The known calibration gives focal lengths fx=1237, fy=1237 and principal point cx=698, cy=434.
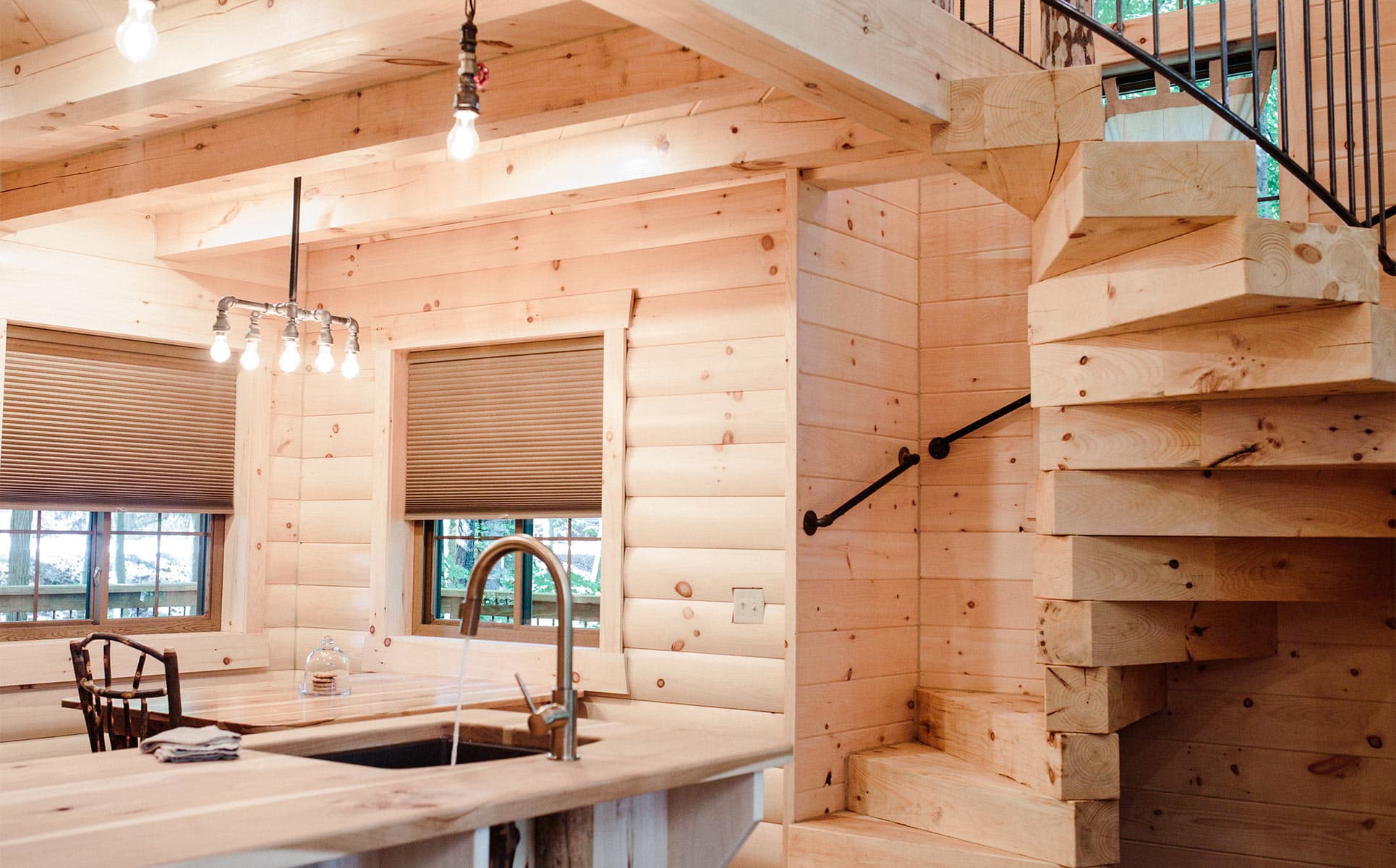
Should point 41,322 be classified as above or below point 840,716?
above

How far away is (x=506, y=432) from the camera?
4898 mm

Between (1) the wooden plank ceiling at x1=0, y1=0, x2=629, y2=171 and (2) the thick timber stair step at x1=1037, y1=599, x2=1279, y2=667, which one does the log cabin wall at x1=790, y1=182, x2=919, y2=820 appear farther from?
(1) the wooden plank ceiling at x1=0, y1=0, x2=629, y2=171

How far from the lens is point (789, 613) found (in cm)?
383

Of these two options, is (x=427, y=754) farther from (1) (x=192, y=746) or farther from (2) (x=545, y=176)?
(2) (x=545, y=176)

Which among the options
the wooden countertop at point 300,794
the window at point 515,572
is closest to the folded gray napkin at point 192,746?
the wooden countertop at point 300,794

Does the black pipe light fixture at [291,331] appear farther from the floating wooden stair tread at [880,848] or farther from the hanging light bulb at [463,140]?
the floating wooden stair tread at [880,848]

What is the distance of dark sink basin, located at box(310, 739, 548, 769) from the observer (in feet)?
8.50

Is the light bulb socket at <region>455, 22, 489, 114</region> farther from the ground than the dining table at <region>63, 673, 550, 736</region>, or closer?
farther from the ground

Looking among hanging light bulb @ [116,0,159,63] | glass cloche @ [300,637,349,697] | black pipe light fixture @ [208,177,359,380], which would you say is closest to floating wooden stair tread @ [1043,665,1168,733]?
glass cloche @ [300,637,349,697]

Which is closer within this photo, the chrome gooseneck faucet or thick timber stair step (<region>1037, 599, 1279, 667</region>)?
the chrome gooseneck faucet

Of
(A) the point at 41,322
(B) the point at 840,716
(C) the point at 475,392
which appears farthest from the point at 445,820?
(A) the point at 41,322

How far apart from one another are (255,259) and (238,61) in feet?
8.23

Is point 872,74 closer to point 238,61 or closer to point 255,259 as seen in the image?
point 238,61

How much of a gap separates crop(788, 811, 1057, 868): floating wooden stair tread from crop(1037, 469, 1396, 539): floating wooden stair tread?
0.98 metres
